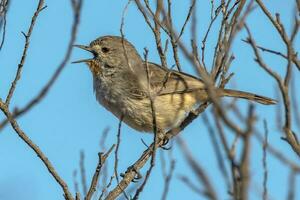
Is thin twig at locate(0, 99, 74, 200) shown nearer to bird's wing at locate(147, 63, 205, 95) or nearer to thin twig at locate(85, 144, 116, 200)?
thin twig at locate(85, 144, 116, 200)

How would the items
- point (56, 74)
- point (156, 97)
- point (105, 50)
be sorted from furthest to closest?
point (105, 50) → point (156, 97) → point (56, 74)

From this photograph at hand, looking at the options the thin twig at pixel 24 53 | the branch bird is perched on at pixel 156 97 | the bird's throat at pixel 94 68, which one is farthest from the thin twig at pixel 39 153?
the bird's throat at pixel 94 68

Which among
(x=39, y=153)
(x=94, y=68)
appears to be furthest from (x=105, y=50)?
(x=39, y=153)

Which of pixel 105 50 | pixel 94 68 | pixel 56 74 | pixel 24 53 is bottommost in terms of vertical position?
pixel 56 74

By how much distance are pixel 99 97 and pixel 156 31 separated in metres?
1.82

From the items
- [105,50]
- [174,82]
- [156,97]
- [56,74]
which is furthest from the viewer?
[105,50]

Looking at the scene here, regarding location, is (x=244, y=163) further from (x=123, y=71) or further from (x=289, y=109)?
(x=123, y=71)

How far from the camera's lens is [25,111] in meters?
2.91

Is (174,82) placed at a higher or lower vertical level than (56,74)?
higher

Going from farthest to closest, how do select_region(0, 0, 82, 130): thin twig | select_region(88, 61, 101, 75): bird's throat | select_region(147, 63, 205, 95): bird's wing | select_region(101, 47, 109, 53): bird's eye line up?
select_region(101, 47, 109, 53): bird's eye → select_region(88, 61, 101, 75): bird's throat → select_region(147, 63, 205, 95): bird's wing → select_region(0, 0, 82, 130): thin twig

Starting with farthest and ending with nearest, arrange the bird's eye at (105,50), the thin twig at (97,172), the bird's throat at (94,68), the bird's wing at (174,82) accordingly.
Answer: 1. the bird's eye at (105,50)
2. the bird's throat at (94,68)
3. the bird's wing at (174,82)
4. the thin twig at (97,172)

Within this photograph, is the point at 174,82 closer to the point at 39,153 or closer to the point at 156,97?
the point at 156,97

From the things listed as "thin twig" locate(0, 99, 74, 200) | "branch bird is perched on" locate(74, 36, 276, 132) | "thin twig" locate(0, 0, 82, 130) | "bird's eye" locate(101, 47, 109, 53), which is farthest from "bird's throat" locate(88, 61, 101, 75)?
"thin twig" locate(0, 0, 82, 130)

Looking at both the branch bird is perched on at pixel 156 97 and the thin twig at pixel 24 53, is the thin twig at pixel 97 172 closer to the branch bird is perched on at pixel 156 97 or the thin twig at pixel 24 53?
the thin twig at pixel 24 53
